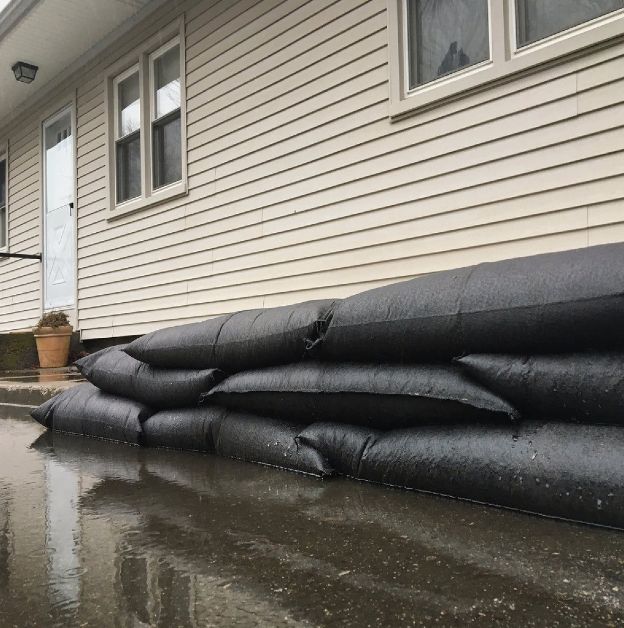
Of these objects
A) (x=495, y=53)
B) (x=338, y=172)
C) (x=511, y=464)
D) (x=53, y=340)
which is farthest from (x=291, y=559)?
(x=53, y=340)

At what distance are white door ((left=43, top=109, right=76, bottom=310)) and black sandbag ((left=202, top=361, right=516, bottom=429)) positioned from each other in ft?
16.8

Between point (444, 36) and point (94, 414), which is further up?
point (444, 36)

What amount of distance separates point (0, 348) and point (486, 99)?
592 centimetres

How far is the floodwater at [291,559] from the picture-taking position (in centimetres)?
102

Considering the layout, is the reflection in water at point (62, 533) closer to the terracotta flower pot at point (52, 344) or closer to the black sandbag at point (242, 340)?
the black sandbag at point (242, 340)

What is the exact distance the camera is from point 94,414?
10.2ft

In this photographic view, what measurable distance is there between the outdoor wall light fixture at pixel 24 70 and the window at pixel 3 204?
84.6 inches

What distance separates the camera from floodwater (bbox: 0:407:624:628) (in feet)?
3.35

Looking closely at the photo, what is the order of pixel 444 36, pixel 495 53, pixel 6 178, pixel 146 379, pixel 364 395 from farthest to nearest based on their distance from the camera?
pixel 6 178
pixel 444 36
pixel 495 53
pixel 146 379
pixel 364 395

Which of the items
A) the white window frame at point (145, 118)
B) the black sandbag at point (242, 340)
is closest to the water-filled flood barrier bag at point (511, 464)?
the black sandbag at point (242, 340)

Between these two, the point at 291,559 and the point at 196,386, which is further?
the point at 196,386

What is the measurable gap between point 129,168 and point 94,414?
3710 mm

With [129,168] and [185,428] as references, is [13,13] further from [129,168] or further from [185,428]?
[185,428]

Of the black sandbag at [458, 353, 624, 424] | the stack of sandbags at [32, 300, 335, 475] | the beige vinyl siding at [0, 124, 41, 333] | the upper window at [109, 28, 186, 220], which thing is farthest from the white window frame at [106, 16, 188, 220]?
the black sandbag at [458, 353, 624, 424]
